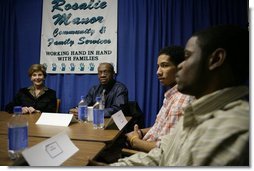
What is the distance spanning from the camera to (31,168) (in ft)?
2.94

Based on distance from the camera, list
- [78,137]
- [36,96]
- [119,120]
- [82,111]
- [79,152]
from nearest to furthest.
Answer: [79,152] < [78,137] < [119,120] < [82,111] < [36,96]

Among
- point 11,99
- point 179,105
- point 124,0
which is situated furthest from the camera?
point 124,0

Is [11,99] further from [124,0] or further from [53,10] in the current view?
[124,0]

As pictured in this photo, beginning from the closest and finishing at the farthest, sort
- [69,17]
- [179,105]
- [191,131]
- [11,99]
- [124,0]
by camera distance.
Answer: [191,131] → [179,105] → [69,17] → [11,99] → [124,0]

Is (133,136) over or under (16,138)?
under

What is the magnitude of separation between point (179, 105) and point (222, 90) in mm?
510

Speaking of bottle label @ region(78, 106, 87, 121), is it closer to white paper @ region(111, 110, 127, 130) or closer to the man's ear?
white paper @ region(111, 110, 127, 130)

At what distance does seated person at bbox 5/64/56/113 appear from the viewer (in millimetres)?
1510

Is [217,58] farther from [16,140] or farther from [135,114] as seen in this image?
[135,114]

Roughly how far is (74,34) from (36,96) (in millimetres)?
756

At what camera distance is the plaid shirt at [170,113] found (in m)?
1.26

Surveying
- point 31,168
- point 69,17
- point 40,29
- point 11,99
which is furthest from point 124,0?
point 31,168

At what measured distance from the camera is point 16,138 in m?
0.99

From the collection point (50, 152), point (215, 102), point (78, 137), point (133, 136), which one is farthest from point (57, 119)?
point (215, 102)
